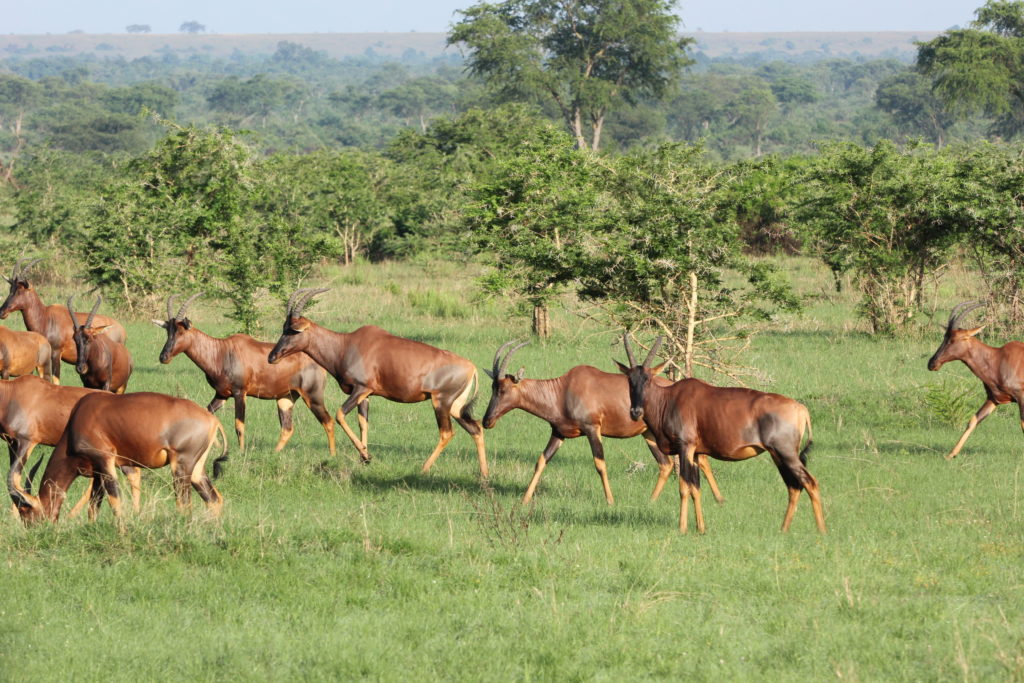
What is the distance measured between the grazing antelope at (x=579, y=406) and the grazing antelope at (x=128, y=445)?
299 centimetres

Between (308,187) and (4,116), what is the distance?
302 feet

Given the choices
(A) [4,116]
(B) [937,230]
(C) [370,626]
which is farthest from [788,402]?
(A) [4,116]

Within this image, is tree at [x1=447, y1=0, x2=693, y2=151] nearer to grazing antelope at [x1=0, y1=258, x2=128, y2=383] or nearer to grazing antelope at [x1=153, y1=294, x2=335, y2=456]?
grazing antelope at [x1=0, y1=258, x2=128, y2=383]

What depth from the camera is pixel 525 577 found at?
877 centimetres

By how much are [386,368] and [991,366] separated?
6.86m

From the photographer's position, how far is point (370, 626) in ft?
25.3

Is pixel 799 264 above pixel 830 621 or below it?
below

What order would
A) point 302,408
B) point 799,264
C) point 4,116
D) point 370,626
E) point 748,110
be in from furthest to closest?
point 4,116 < point 748,110 < point 799,264 < point 302,408 < point 370,626

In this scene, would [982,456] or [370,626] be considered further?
[982,456]

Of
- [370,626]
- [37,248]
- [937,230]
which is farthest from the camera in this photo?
[37,248]

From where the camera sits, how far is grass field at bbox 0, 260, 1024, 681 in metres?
7.24

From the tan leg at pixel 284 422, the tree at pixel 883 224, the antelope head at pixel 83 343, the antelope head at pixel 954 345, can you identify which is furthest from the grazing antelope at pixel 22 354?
the tree at pixel 883 224

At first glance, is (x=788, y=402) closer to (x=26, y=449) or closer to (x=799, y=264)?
(x=26, y=449)

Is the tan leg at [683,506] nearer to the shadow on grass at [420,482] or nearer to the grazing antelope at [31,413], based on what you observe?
the shadow on grass at [420,482]
